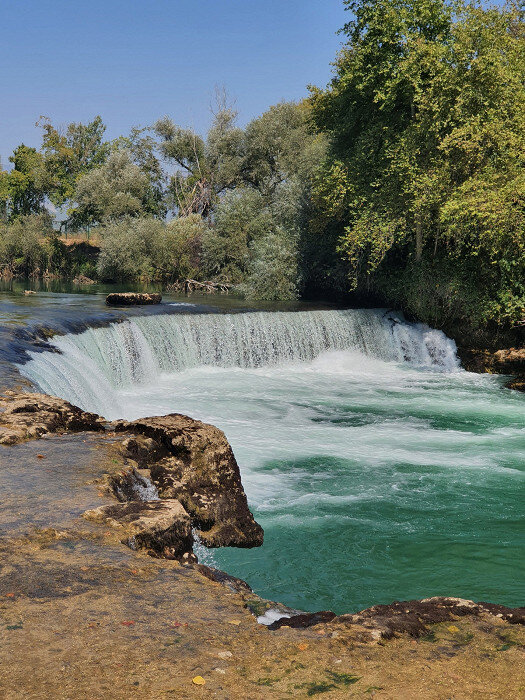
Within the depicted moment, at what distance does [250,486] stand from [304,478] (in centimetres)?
90

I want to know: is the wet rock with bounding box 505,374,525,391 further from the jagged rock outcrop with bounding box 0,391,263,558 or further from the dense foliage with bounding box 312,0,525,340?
the jagged rock outcrop with bounding box 0,391,263,558

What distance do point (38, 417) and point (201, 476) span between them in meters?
2.24

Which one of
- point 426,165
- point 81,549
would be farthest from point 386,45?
point 81,549

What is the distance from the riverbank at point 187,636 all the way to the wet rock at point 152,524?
0.08 metres

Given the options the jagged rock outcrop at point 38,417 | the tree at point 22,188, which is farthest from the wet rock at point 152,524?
the tree at point 22,188

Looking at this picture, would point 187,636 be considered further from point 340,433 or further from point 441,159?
point 441,159

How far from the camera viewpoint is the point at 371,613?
3.96 metres

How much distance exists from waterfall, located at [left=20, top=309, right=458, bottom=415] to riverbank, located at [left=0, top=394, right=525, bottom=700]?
727cm

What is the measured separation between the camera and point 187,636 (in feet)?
11.6

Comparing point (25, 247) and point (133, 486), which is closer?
point (133, 486)

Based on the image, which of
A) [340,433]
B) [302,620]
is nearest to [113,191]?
[340,433]

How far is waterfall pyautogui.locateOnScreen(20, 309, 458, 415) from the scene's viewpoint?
12.8 meters

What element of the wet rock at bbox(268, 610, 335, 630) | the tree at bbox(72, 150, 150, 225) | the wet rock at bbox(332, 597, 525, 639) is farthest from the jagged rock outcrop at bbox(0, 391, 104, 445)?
the tree at bbox(72, 150, 150, 225)

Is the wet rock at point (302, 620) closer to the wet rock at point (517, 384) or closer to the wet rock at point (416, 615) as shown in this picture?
the wet rock at point (416, 615)
